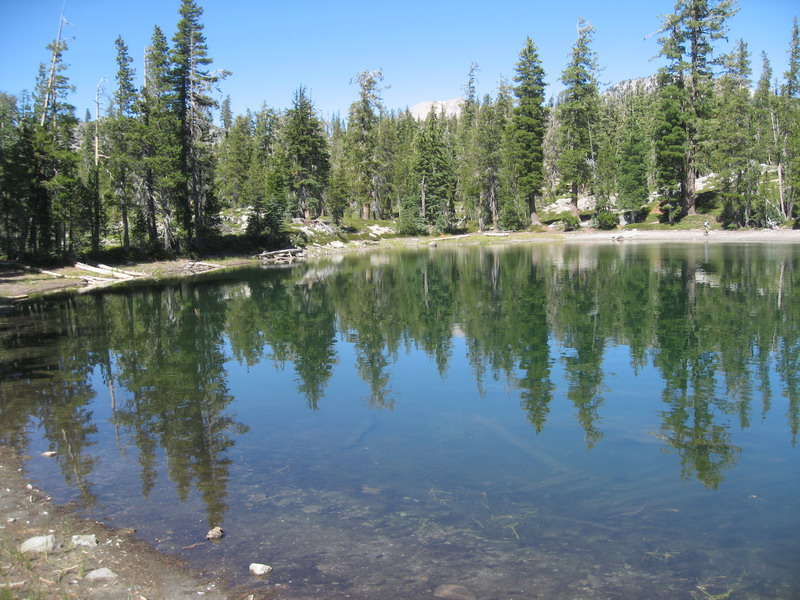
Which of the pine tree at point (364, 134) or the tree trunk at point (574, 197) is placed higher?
the pine tree at point (364, 134)

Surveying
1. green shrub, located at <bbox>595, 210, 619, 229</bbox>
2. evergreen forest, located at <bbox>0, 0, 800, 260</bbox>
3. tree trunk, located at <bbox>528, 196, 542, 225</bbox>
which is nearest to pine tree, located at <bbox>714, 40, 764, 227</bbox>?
evergreen forest, located at <bbox>0, 0, 800, 260</bbox>

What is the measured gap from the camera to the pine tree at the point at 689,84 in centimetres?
6862

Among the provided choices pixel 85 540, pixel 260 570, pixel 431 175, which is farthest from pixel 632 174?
pixel 85 540

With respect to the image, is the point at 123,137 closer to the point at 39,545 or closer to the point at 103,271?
the point at 103,271

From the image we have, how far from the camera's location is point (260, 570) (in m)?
7.31

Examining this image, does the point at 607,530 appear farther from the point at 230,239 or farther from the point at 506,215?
the point at 506,215

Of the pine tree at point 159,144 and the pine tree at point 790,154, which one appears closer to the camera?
the pine tree at point 159,144

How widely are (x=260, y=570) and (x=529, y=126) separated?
262 ft

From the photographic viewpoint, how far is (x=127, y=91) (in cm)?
5409

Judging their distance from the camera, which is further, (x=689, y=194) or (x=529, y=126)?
(x=529, y=126)

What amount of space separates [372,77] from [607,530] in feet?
290

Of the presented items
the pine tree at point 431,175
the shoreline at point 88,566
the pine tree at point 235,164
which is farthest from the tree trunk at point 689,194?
the shoreline at point 88,566

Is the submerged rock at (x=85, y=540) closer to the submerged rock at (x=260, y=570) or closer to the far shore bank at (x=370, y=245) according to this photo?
the submerged rock at (x=260, y=570)

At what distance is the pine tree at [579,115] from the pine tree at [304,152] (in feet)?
110
